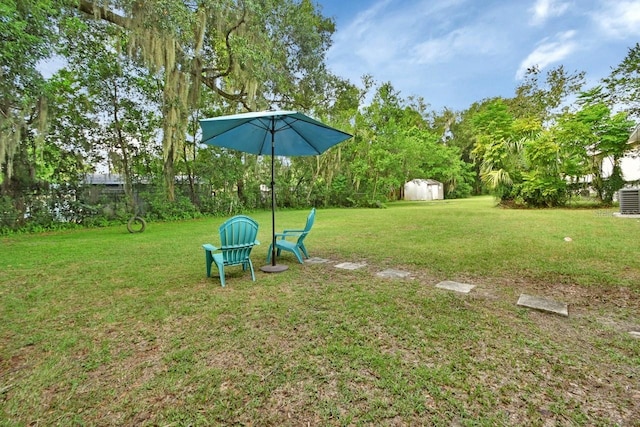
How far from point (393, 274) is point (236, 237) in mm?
1926

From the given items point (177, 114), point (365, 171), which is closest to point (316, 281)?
point (177, 114)

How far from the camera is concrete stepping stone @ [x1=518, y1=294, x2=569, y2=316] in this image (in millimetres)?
2525

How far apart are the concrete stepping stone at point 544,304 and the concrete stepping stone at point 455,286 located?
45 centimetres

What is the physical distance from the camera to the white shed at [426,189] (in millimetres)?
26641

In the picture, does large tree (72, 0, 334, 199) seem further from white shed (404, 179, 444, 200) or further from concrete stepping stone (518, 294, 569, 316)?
white shed (404, 179, 444, 200)

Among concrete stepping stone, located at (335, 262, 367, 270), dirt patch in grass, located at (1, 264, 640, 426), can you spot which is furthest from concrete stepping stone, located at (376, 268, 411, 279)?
dirt patch in grass, located at (1, 264, 640, 426)

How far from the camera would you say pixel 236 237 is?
11.1 feet

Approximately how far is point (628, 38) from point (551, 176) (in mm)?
5202

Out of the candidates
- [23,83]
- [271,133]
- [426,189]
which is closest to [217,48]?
[23,83]

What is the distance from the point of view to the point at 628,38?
10.6 metres

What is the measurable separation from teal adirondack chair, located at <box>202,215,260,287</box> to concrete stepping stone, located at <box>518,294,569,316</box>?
2.72 metres

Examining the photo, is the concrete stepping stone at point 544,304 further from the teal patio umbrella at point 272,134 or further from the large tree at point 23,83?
the large tree at point 23,83

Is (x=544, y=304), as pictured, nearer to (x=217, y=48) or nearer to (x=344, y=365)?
(x=344, y=365)

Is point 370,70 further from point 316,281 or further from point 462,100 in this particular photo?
point 316,281
